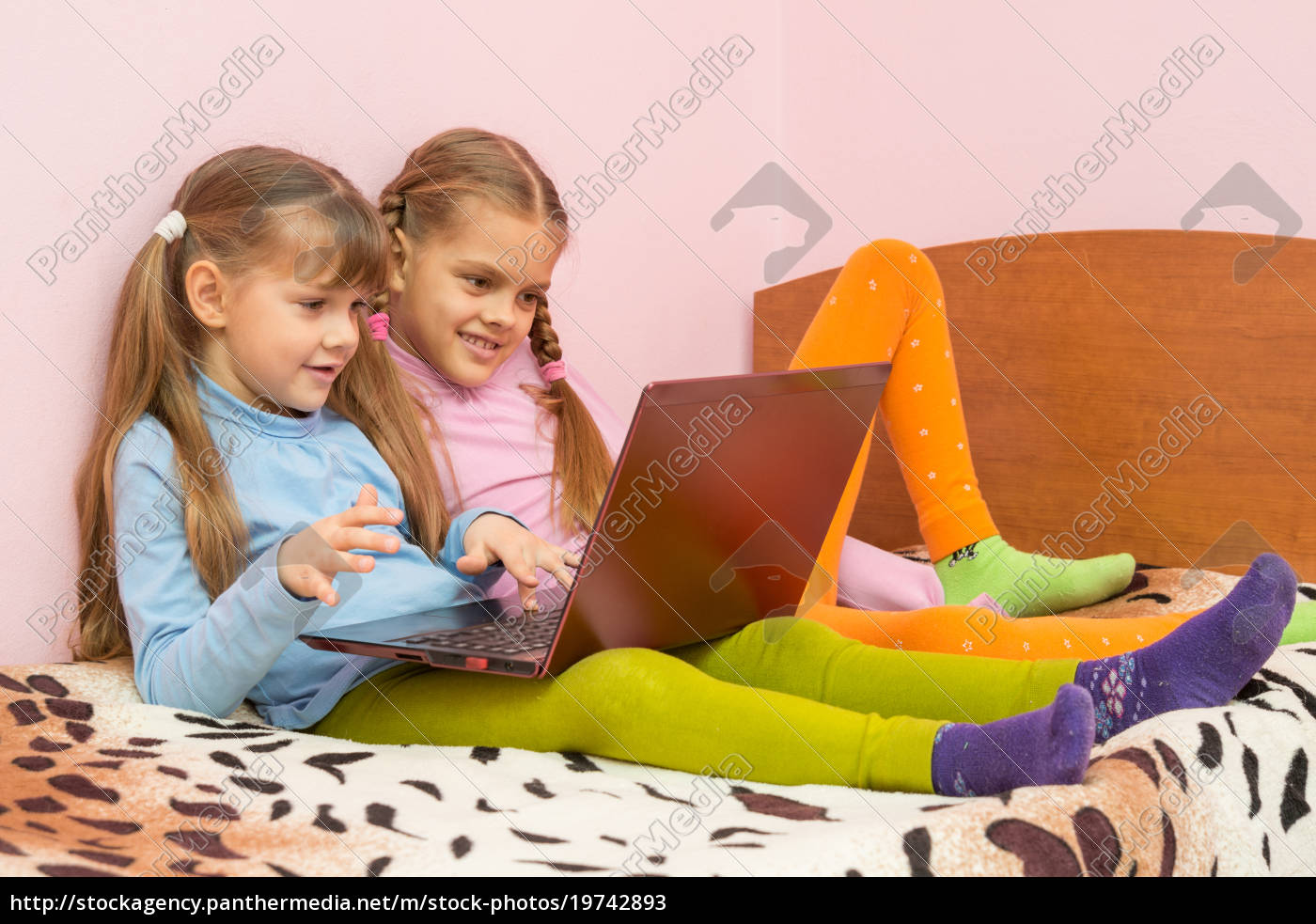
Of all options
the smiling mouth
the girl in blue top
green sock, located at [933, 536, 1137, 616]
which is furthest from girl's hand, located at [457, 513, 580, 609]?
green sock, located at [933, 536, 1137, 616]

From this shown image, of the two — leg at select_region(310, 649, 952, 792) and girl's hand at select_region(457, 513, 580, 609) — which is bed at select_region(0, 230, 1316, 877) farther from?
girl's hand at select_region(457, 513, 580, 609)

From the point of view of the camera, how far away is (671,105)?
5.23ft

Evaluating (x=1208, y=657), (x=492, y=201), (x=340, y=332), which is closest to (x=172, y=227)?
(x=340, y=332)

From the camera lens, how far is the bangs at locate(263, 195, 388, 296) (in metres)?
1.00

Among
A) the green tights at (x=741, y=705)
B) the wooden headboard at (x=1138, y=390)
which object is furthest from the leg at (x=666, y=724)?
the wooden headboard at (x=1138, y=390)

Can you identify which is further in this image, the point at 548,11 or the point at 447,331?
the point at 548,11

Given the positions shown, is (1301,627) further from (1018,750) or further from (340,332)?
(340,332)

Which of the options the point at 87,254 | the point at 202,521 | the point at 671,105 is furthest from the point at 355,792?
the point at 671,105

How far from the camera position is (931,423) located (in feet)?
4.18

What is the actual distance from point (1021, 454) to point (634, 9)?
2.53ft

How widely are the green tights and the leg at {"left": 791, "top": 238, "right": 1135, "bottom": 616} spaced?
315 millimetres

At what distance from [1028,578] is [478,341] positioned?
627mm

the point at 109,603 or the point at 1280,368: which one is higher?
the point at 1280,368
